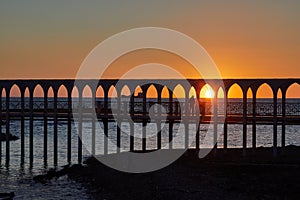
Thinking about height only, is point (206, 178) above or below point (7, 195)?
above

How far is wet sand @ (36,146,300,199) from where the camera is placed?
917 inches

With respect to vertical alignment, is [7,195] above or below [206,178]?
below

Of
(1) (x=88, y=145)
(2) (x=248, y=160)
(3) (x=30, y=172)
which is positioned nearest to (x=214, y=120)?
(2) (x=248, y=160)

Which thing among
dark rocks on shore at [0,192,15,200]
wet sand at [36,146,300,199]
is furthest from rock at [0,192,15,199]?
wet sand at [36,146,300,199]

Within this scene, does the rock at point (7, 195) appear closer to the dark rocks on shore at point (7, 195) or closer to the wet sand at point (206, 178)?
the dark rocks on shore at point (7, 195)

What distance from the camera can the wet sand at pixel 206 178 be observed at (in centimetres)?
2328

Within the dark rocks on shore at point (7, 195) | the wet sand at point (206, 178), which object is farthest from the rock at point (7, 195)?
the wet sand at point (206, 178)

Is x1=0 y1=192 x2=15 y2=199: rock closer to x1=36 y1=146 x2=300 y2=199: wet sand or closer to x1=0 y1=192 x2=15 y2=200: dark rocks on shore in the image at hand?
x1=0 y1=192 x2=15 y2=200: dark rocks on shore

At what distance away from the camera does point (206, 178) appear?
26.6 metres

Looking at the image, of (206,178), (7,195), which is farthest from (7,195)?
(206,178)

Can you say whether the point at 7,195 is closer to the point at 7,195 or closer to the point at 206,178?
the point at 7,195

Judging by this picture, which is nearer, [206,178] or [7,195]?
[7,195]

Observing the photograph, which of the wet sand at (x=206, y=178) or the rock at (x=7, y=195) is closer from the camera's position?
the wet sand at (x=206, y=178)

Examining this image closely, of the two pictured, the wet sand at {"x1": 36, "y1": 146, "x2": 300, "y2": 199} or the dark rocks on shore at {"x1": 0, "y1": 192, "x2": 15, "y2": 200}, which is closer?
the wet sand at {"x1": 36, "y1": 146, "x2": 300, "y2": 199}
